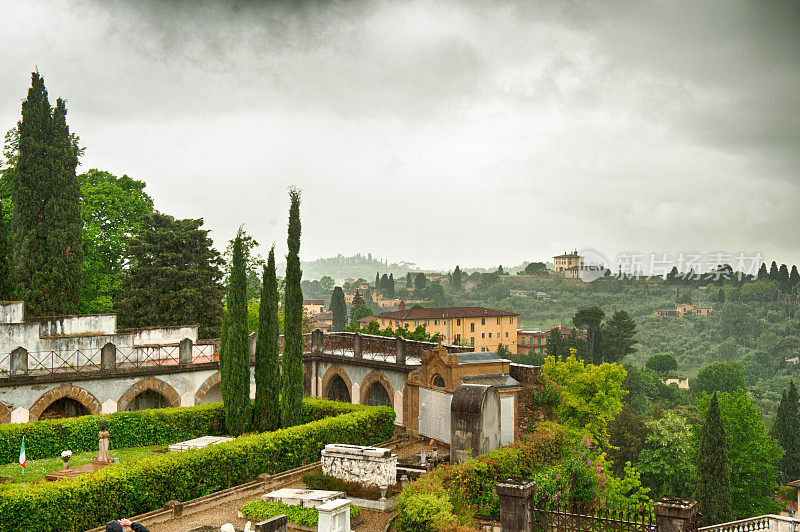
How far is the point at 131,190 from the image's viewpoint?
46.5 m

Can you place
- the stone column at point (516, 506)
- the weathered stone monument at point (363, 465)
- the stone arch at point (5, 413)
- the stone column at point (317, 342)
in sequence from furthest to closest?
the stone column at point (317, 342)
the stone arch at point (5, 413)
the weathered stone monument at point (363, 465)
the stone column at point (516, 506)

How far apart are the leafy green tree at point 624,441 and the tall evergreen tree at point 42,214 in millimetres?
44422

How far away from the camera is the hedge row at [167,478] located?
48.6ft

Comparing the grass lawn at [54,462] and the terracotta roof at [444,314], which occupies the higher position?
the terracotta roof at [444,314]

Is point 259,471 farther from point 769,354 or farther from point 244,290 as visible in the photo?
point 769,354

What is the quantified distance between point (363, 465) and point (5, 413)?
49.5ft

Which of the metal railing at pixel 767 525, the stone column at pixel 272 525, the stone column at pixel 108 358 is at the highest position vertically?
the stone column at pixel 108 358

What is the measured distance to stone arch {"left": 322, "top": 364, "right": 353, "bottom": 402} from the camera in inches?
1276

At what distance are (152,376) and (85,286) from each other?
16.2m

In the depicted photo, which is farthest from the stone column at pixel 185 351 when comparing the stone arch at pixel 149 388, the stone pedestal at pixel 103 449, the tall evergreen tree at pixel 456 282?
the tall evergreen tree at pixel 456 282

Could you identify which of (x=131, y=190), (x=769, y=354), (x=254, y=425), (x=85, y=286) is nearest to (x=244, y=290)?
(x=254, y=425)

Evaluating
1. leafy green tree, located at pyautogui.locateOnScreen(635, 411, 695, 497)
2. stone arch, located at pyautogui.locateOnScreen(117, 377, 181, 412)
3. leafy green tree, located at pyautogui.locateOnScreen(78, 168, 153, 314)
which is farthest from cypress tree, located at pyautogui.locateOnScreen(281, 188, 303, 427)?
leafy green tree, located at pyautogui.locateOnScreen(635, 411, 695, 497)

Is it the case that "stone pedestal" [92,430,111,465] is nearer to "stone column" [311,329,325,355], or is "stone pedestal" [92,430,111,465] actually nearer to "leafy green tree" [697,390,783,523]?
"stone column" [311,329,325,355]

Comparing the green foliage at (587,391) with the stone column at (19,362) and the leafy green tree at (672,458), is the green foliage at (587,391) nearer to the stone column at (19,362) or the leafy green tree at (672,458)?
the stone column at (19,362)
